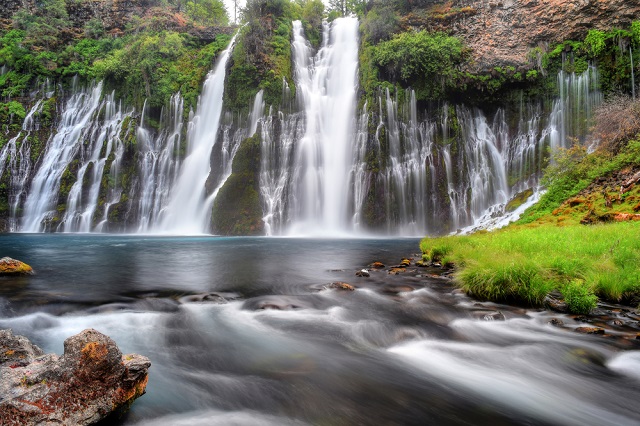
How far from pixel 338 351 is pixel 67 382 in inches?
123

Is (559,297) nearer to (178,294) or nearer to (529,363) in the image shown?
(529,363)

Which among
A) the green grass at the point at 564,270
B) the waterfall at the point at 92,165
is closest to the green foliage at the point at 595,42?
the green grass at the point at 564,270

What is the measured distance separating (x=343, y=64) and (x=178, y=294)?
27020mm

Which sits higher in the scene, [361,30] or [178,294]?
[361,30]

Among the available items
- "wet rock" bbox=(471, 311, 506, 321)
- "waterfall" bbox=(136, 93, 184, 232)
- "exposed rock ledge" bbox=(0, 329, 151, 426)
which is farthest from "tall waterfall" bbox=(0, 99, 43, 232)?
"wet rock" bbox=(471, 311, 506, 321)

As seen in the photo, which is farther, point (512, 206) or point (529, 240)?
point (512, 206)

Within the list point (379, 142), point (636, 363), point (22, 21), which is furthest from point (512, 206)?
point (22, 21)

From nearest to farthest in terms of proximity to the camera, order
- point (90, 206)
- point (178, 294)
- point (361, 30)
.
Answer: point (178, 294) < point (90, 206) < point (361, 30)

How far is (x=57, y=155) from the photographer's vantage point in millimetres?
30703

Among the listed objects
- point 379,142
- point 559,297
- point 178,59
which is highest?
point 178,59

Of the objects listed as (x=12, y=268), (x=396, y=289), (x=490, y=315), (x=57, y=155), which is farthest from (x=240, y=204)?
(x=490, y=315)

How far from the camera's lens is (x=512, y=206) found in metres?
21.1

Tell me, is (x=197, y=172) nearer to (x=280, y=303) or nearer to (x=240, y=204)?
(x=240, y=204)

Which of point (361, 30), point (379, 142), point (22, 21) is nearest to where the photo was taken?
point (379, 142)
